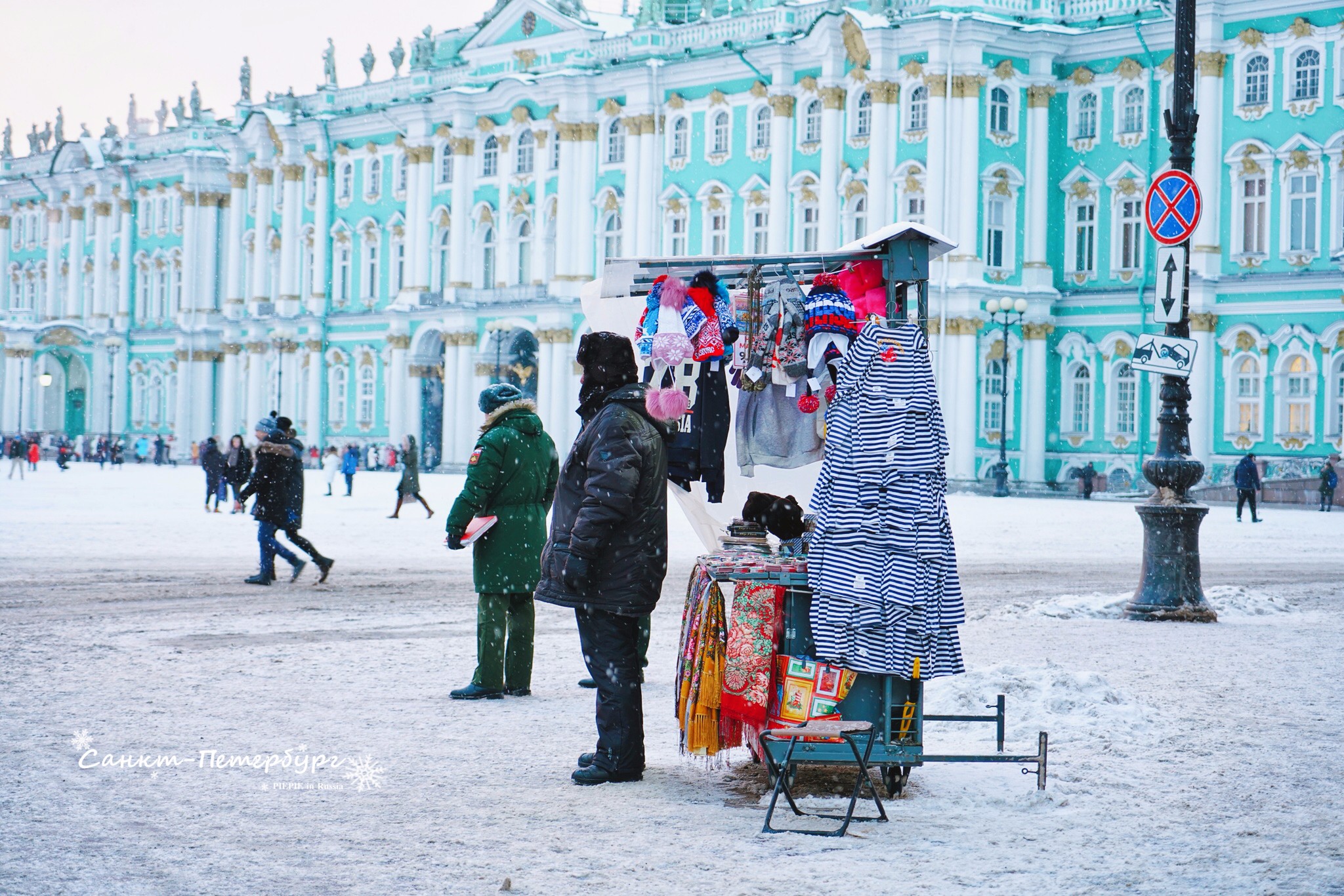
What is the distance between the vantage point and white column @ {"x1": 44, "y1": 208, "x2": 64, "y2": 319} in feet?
252

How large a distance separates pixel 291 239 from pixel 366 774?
58575 millimetres

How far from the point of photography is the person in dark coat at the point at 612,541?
7.27m

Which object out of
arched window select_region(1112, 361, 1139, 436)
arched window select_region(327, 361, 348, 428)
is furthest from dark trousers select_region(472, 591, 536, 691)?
arched window select_region(327, 361, 348, 428)

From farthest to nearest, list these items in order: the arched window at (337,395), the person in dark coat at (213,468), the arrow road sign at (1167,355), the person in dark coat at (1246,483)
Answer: the arched window at (337,395) → the person in dark coat at (1246,483) → the person in dark coat at (213,468) → the arrow road sign at (1167,355)

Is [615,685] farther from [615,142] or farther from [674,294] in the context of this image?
[615,142]

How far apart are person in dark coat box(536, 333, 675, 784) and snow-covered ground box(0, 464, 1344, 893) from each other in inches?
12.2

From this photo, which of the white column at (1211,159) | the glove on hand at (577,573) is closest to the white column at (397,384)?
the white column at (1211,159)

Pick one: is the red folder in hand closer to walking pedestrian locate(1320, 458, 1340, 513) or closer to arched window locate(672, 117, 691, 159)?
walking pedestrian locate(1320, 458, 1340, 513)

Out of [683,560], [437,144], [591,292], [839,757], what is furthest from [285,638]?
[437,144]

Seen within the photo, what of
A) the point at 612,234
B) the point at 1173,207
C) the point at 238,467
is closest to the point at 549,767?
the point at 1173,207

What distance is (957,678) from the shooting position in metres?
9.35

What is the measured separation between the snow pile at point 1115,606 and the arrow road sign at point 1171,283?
2.53 m

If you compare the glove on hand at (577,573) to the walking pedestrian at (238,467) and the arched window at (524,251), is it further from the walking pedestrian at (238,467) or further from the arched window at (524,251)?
the arched window at (524,251)

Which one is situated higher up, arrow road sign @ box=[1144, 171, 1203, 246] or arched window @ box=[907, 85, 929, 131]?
arched window @ box=[907, 85, 929, 131]
